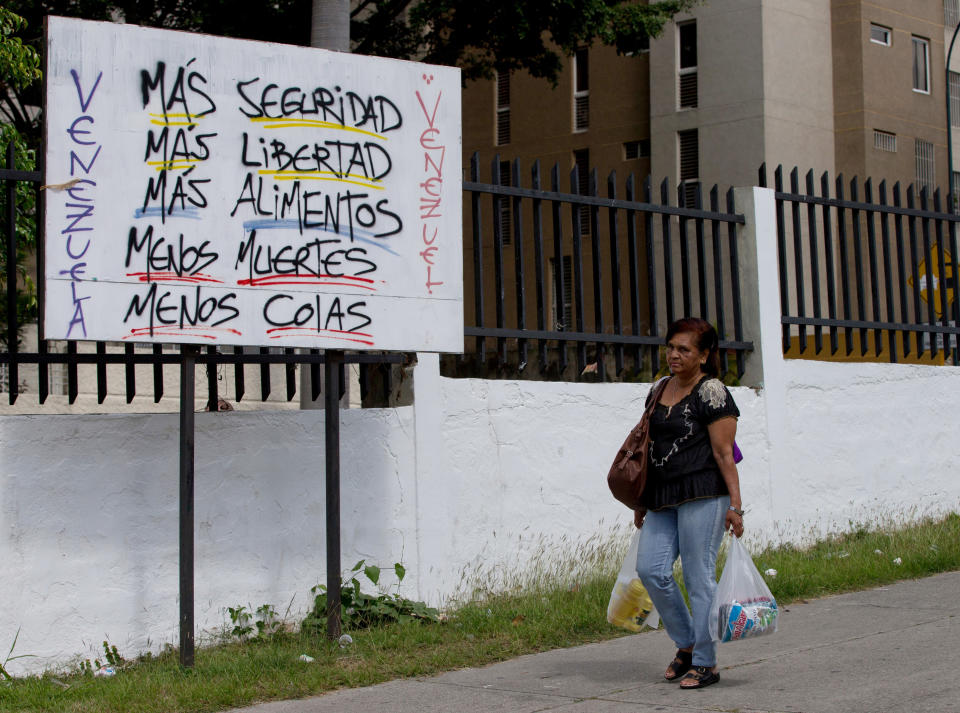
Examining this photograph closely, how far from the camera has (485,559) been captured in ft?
24.5

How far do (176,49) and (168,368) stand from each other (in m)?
11.6

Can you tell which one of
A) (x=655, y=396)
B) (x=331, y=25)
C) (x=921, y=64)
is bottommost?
(x=655, y=396)

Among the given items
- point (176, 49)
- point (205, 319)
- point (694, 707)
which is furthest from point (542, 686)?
point (176, 49)

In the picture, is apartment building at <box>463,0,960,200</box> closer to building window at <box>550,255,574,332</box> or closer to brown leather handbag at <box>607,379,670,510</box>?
building window at <box>550,255,574,332</box>

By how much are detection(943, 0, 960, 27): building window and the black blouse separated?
98.6 ft

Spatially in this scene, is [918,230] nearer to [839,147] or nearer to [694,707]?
[694,707]

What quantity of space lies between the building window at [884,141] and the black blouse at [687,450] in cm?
2601

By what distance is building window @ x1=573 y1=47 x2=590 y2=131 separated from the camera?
31872 mm

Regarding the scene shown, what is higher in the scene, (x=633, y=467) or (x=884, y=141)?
(x=884, y=141)

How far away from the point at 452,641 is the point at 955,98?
30.2 m

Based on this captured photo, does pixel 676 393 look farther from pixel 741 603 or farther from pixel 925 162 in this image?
pixel 925 162

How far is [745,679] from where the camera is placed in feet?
18.5

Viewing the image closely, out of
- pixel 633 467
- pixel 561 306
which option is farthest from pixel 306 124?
pixel 561 306

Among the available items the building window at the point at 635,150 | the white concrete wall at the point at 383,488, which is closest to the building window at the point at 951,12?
the building window at the point at 635,150
